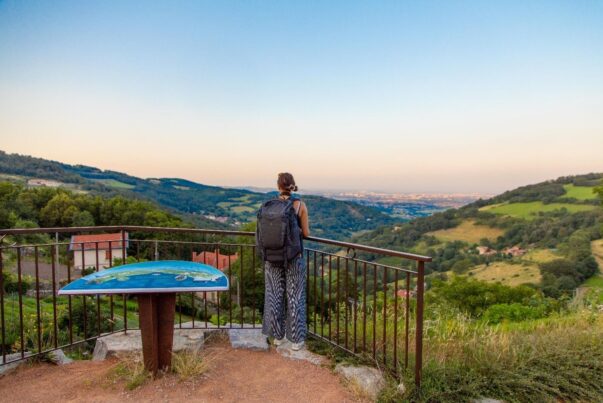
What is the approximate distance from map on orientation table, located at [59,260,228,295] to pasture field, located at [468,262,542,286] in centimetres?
4155

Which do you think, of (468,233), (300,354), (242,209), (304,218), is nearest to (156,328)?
(300,354)

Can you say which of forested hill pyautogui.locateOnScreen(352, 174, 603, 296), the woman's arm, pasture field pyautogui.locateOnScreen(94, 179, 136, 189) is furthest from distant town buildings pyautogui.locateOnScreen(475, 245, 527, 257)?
pasture field pyautogui.locateOnScreen(94, 179, 136, 189)

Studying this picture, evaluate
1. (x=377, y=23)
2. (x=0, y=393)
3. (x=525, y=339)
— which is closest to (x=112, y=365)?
(x=0, y=393)

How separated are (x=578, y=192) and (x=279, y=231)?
80.8 m

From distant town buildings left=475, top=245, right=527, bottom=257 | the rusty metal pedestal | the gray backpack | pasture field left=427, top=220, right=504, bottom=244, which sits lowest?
distant town buildings left=475, top=245, right=527, bottom=257

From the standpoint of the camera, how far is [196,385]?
2.98m

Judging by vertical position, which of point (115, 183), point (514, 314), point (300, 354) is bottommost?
point (514, 314)

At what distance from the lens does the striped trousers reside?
3.62 m

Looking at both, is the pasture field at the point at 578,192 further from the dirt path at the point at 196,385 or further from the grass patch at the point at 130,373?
the grass patch at the point at 130,373

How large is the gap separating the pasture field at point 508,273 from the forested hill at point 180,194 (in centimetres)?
1672

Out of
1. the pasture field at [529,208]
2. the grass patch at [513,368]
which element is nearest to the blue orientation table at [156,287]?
the grass patch at [513,368]

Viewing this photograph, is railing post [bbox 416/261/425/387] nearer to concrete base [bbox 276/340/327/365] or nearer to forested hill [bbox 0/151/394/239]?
concrete base [bbox 276/340/327/365]

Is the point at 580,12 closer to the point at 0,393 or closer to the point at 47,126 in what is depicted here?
the point at 0,393

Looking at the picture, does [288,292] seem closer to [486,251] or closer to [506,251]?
[486,251]
